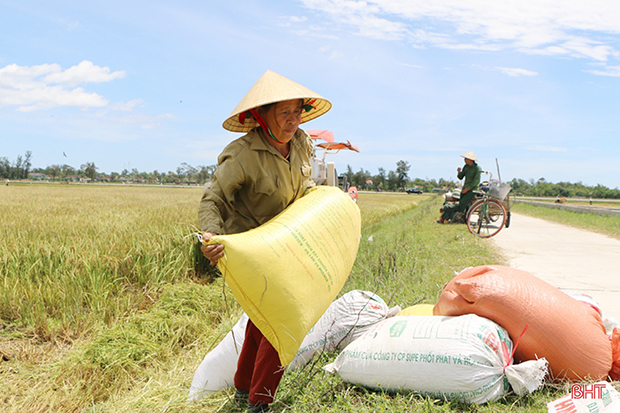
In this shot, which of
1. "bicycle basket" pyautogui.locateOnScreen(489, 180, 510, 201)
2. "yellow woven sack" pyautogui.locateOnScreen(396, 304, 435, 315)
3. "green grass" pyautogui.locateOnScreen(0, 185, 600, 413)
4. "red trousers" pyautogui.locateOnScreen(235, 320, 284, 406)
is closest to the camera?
"red trousers" pyautogui.locateOnScreen(235, 320, 284, 406)

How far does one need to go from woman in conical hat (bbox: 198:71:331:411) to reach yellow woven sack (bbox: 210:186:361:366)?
14 centimetres

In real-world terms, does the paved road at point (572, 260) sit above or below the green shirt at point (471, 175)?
below

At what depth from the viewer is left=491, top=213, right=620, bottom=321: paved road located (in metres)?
3.52

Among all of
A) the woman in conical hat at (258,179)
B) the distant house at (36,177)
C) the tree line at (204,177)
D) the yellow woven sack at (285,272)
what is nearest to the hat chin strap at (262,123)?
the woman in conical hat at (258,179)

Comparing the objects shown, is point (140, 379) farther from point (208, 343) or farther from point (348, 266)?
point (348, 266)

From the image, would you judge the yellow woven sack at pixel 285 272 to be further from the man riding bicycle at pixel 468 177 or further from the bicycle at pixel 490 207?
the man riding bicycle at pixel 468 177

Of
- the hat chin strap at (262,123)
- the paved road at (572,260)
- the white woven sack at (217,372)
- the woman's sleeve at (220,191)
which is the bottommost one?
the white woven sack at (217,372)

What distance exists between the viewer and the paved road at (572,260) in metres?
3.52

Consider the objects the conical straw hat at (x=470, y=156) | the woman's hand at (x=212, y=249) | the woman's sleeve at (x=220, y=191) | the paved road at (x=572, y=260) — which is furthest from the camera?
the conical straw hat at (x=470, y=156)

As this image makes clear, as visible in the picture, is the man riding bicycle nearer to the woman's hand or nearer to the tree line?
the woman's hand

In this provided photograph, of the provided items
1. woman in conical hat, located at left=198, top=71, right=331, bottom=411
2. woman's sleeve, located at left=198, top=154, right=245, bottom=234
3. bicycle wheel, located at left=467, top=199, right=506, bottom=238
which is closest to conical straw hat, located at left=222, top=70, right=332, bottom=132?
woman in conical hat, located at left=198, top=71, right=331, bottom=411

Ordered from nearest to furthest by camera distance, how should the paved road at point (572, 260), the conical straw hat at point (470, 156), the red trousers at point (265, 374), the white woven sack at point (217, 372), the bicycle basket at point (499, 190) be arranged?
the red trousers at point (265, 374) → the white woven sack at point (217, 372) → the paved road at point (572, 260) → the bicycle basket at point (499, 190) → the conical straw hat at point (470, 156)

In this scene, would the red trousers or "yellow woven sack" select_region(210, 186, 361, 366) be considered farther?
the red trousers

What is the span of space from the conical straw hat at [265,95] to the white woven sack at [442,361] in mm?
1286
